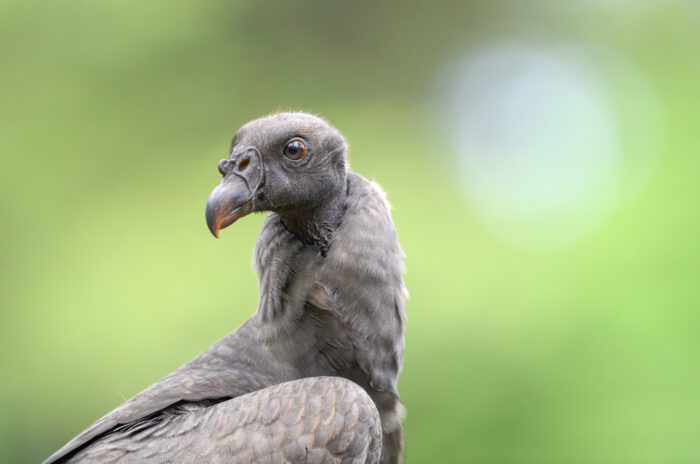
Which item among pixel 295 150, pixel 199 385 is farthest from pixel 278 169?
pixel 199 385

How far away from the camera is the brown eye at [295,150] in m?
2.77

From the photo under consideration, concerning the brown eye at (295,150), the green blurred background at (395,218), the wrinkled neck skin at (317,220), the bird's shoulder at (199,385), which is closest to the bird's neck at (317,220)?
the wrinkled neck skin at (317,220)

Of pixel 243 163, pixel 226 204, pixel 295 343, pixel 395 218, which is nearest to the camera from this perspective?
pixel 226 204

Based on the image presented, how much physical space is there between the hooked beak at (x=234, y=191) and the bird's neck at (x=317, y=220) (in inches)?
8.7

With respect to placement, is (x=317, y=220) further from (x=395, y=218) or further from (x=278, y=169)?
(x=395, y=218)

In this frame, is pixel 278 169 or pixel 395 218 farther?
pixel 395 218

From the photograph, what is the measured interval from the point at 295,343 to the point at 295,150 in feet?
2.40

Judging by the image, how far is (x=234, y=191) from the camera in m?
2.63

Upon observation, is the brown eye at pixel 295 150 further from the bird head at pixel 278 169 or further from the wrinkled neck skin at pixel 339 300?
the wrinkled neck skin at pixel 339 300

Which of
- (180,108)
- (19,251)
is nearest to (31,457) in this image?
(19,251)

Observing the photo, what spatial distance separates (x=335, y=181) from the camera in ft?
9.57

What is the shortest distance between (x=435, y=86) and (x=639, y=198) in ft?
11.9

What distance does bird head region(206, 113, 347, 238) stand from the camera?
2641mm

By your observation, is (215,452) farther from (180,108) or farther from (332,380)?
(180,108)
